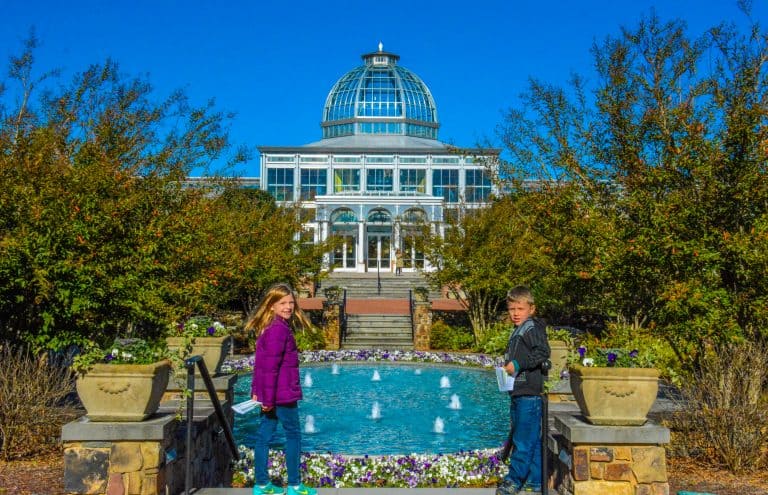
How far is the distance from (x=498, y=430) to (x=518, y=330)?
6.58m

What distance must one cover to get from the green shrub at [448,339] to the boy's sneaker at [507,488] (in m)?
17.7

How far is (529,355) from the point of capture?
20.0ft

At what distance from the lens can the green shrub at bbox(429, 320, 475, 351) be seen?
2388 cm

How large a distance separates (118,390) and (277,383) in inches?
42.9

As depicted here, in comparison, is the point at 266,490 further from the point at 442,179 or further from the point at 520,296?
the point at 442,179

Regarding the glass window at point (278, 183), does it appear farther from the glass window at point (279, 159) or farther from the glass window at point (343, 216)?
the glass window at point (343, 216)

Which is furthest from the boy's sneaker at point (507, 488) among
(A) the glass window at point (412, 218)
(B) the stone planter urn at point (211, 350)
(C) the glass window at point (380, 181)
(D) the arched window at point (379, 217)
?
(C) the glass window at point (380, 181)

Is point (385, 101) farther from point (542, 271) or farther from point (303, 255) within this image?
point (542, 271)

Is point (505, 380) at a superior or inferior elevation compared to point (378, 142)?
inferior

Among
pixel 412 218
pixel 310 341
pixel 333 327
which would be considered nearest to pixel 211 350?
pixel 310 341

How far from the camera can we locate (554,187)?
12.9 meters

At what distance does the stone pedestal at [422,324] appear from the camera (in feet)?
79.0

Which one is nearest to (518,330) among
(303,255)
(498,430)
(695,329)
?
(695,329)

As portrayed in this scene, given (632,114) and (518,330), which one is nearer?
(518,330)
